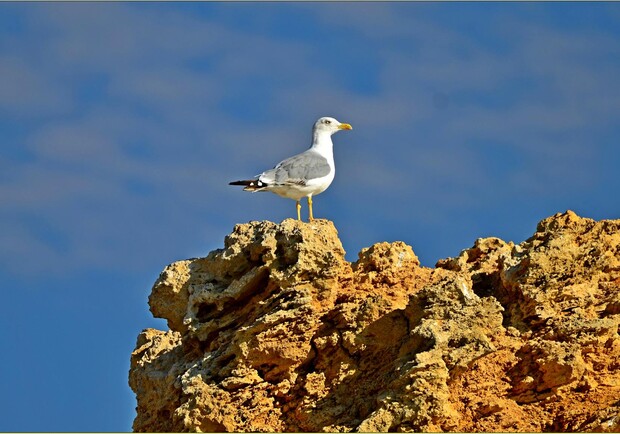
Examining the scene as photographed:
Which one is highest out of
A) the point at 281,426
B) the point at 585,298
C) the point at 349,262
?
the point at 349,262

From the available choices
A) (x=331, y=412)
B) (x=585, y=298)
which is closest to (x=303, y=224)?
(x=331, y=412)

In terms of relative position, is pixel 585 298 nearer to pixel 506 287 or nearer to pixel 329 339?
pixel 506 287

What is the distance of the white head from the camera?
25.4m

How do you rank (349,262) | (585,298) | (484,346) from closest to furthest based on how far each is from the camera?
(484,346) → (585,298) → (349,262)

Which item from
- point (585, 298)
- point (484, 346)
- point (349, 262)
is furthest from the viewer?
point (349, 262)

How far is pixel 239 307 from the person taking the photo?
680 inches

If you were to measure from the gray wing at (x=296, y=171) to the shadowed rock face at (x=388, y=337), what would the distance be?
5060mm

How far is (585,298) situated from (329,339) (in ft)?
10.1

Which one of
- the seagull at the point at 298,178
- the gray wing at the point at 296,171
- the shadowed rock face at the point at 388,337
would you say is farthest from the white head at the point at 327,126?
the shadowed rock face at the point at 388,337

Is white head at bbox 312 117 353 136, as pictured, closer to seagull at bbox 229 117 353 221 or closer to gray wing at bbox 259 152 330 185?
seagull at bbox 229 117 353 221

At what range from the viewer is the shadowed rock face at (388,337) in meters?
15.2

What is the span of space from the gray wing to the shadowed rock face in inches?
199

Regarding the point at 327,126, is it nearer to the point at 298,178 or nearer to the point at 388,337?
the point at 298,178

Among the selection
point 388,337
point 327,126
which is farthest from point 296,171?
point 388,337
